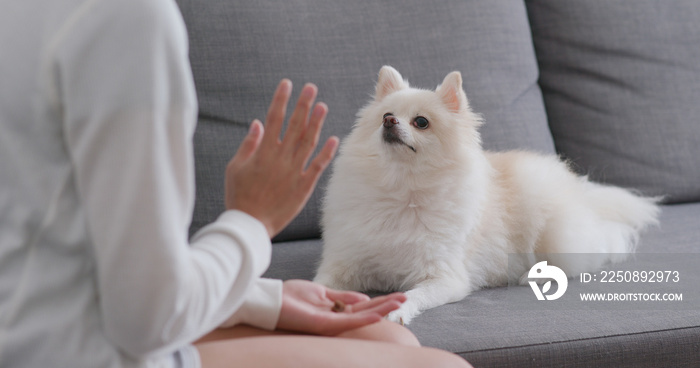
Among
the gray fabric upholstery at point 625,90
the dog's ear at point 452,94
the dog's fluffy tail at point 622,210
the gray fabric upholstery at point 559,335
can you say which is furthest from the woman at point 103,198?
the gray fabric upholstery at point 625,90

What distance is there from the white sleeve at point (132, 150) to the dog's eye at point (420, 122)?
1.00 m

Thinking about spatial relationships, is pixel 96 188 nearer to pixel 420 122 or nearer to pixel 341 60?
pixel 420 122

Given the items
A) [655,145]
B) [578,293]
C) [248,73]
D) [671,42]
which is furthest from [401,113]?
[671,42]

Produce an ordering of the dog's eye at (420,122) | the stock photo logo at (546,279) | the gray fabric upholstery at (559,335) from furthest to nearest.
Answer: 1. the dog's eye at (420,122)
2. the stock photo logo at (546,279)
3. the gray fabric upholstery at (559,335)

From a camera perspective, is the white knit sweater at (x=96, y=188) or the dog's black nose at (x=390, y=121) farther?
the dog's black nose at (x=390, y=121)

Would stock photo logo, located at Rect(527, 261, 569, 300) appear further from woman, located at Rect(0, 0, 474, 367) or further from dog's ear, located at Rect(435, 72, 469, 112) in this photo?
woman, located at Rect(0, 0, 474, 367)

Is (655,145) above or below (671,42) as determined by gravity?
below

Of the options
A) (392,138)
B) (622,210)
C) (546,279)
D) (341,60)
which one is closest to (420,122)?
(392,138)

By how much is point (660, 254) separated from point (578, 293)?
1.21 feet

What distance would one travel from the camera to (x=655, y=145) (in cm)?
211

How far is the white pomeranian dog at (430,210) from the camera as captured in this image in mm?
1520

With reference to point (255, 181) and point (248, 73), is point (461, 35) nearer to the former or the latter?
point (248, 73)

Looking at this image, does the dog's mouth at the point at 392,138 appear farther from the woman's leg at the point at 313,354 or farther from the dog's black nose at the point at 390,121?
the woman's leg at the point at 313,354

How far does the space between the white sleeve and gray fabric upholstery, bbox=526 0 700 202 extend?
1787 mm
